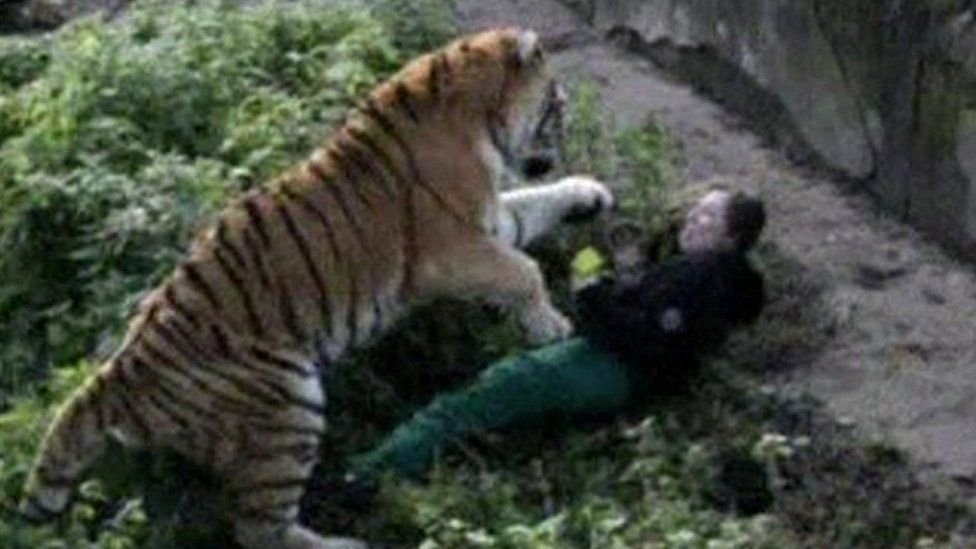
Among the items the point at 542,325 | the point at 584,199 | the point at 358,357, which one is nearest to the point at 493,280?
the point at 542,325

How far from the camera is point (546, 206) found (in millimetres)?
6754

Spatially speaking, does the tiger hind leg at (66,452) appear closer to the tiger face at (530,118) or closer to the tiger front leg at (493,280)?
the tiger front leg at (493,280)

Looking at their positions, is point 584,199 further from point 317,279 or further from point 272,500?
point 272,500

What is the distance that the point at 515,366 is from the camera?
6.18 m

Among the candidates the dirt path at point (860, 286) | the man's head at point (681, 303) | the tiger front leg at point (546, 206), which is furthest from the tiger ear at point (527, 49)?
the dirt path at point (860, 286)

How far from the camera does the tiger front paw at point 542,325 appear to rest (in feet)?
21.1

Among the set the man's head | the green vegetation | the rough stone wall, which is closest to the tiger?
the green vegetation

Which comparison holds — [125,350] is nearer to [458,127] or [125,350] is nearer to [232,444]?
[232,444]

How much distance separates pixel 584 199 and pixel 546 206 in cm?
11

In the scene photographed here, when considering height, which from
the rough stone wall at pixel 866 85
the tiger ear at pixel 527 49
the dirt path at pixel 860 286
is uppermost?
the tiger ear at pixel 527 49

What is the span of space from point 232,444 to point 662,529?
101cm

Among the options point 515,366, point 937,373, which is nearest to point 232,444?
point 515,366

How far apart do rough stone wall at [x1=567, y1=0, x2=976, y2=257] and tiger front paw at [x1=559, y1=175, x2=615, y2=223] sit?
1.02m

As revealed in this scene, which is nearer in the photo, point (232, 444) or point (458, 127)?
point (232, 444)
